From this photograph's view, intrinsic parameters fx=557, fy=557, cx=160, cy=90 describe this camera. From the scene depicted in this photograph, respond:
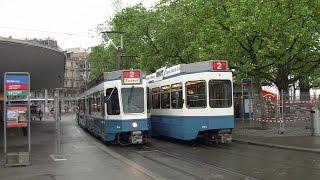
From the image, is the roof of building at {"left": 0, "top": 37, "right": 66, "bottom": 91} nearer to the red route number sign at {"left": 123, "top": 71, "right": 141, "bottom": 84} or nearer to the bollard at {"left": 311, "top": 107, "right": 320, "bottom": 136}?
the red route number sign at {"left": 123, "top": 71, "right": 141, "bottom": 84}

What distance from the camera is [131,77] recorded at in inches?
941

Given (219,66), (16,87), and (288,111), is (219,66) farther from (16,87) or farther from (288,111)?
(16,87)

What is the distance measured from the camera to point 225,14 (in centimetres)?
3086

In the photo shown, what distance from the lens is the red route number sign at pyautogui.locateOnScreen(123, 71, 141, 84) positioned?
23781mm

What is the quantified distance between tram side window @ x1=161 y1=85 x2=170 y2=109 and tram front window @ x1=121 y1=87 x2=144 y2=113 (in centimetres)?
195

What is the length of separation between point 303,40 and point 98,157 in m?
14.4

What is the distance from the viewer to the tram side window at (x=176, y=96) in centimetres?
2370

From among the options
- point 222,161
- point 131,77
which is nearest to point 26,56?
point 131,77

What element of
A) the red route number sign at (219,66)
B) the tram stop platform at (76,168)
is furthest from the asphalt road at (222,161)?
the red route number sign at (219,66)

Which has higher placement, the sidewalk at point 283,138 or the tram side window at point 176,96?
the tram side window at point 176,96

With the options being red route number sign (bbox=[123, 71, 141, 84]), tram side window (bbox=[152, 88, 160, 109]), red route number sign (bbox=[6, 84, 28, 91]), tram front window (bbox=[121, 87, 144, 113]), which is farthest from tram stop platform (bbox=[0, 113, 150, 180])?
tram side window (bbox=[152, 88, 160, 109])

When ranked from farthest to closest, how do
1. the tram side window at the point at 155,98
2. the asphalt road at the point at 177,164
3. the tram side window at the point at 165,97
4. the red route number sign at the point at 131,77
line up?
1. the tram side window at the point at 155,98
2. the tram side window at the point at 165,97
3. the red route number sign at the point at 131,77
4. the asphalt road at the point at 177,164

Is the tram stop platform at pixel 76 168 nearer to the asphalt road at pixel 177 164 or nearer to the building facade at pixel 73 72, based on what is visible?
the asphalt road at pixel 177 164

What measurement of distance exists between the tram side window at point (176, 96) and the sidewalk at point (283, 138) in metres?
3.58
